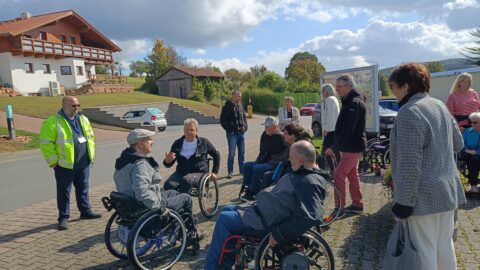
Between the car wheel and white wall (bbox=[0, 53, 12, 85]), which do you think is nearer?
the car wheel

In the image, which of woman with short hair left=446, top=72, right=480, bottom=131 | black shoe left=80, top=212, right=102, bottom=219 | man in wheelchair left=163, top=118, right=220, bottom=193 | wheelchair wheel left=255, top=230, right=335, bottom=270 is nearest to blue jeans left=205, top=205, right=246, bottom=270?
wheelchair wheel left=255, top=230, right=335, bottom=270

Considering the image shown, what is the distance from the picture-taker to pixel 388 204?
18.0ft

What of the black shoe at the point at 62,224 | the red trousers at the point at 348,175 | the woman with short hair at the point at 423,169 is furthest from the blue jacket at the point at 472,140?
the black shoe at the point at 62,224

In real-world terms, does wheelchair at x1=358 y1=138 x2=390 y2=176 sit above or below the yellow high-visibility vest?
below

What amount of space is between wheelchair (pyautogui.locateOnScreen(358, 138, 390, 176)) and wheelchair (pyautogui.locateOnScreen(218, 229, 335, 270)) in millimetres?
4891

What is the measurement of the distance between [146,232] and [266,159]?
243cm

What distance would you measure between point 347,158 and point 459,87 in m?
3.11

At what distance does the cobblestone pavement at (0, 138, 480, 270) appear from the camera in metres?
3.86

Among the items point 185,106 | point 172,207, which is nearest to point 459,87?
point 172,207

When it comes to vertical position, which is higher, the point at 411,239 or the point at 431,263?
the point at 411,239

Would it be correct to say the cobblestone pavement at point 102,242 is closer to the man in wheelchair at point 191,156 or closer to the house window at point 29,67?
the man in wheelchair at point 191,156

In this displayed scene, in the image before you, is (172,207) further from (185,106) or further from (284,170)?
(185,106)

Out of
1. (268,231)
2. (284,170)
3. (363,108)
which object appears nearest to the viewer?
(268,231)

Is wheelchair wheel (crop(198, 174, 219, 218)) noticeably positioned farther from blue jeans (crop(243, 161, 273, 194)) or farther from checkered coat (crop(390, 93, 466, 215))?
checkered coat (crop(390, 93, 466, 215))
